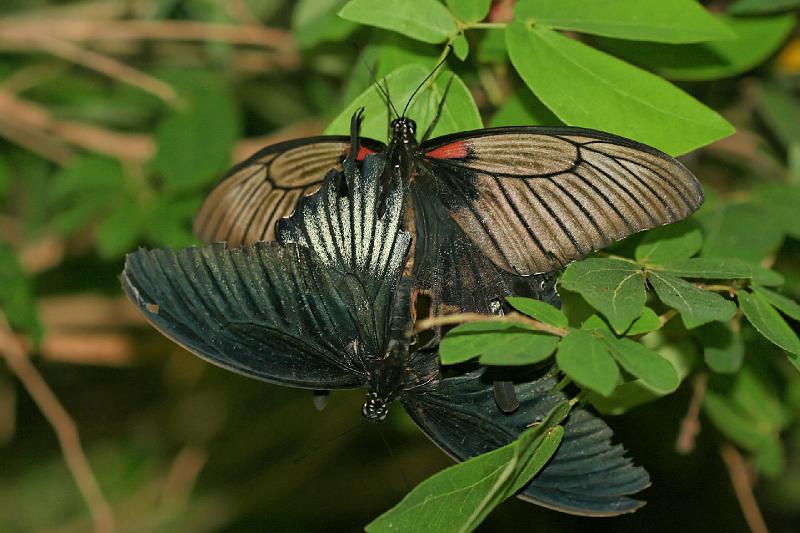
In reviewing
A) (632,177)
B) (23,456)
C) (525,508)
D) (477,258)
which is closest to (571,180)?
(632,177)

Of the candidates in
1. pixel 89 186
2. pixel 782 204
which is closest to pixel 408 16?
pixel 782 204

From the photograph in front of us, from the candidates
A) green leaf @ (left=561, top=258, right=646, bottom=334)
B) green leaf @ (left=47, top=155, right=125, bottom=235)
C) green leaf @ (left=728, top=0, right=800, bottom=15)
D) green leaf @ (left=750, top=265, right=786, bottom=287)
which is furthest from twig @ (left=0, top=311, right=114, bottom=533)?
green leaf @ (left=728, top=0, right=800, bottom=15)

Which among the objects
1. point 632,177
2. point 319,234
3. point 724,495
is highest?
point 319,234

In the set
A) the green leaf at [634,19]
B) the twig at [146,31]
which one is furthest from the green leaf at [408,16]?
the twig at [146,31]

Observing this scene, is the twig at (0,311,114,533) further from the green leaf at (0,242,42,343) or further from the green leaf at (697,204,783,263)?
the green leaf at (697,204,783,263)

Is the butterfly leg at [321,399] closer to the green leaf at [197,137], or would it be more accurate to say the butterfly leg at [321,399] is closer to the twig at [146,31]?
the green leaf at [197,137]

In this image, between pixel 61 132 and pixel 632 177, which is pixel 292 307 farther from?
pixel 61 132
